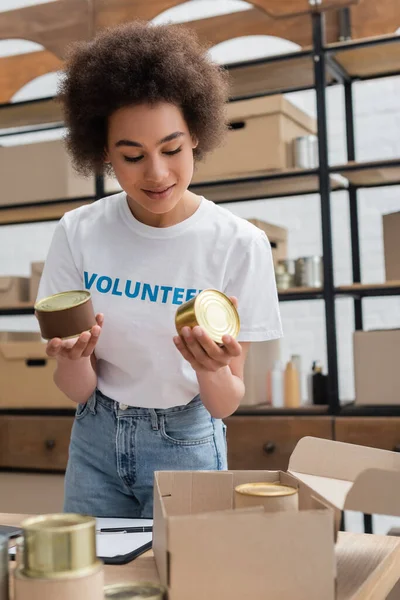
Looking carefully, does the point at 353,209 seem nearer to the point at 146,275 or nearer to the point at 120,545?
the point at 146,275

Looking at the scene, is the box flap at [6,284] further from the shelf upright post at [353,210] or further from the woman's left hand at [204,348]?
the woman's left hand at [204,348]

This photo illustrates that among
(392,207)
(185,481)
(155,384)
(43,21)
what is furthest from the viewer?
(43,21)

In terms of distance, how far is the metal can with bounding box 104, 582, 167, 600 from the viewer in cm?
65

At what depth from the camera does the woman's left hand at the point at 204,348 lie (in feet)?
3.43

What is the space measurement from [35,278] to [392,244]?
1538 millimetres

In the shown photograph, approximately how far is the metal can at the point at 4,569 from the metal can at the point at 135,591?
0.09 m

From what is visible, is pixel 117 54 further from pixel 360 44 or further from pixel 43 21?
pixel 43 21

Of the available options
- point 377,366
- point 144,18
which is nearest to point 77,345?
point 377,366

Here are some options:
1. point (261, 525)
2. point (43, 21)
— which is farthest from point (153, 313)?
point (43, 21)

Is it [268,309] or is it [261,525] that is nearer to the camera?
[261,525]

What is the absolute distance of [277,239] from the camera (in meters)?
3.09

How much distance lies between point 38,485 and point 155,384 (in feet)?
6.78

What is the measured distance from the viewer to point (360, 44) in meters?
2.77

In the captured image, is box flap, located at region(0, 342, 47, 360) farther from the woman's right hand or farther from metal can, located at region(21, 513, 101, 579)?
metal can, located at region(21, 513, 101, 579)
